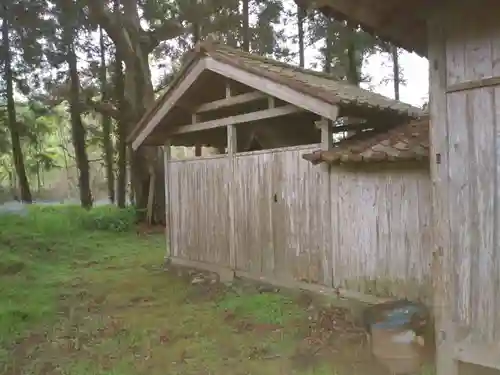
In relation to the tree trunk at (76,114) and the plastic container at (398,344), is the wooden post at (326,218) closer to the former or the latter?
the plastic container at (398,344)

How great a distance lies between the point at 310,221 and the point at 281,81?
2.01m

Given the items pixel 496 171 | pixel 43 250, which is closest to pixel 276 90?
pixel 496 171

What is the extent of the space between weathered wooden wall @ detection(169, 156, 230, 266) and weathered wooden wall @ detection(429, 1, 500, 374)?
490 cm

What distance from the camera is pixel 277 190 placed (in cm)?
736

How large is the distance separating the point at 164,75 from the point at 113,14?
13.3 ft

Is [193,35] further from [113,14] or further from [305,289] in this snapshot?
[305,289]

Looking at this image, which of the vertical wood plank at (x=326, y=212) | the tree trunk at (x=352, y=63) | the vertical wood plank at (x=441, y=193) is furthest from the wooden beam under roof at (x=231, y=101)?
the tree trunk at (x=352, y=63)

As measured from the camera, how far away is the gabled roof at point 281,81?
6301 mm

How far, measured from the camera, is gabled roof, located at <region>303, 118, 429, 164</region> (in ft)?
17.8

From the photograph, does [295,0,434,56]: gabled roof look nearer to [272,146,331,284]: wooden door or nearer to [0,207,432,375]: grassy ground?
[272,146,331,284]: wooden door

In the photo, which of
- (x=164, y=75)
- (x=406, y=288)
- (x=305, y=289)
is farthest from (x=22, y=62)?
(x=406, y=288)

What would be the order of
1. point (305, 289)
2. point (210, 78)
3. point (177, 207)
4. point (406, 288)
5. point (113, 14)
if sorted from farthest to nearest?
point (113, 14)
point (177, 207)
point (210, 78)
point (305, 289)
point (406, 288)

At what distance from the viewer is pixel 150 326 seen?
639cm

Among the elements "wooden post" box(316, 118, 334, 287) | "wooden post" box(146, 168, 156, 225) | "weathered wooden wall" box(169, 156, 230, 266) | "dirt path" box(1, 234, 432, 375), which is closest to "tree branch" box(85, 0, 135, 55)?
"wooden post" box(146, 168, 156, 225)
